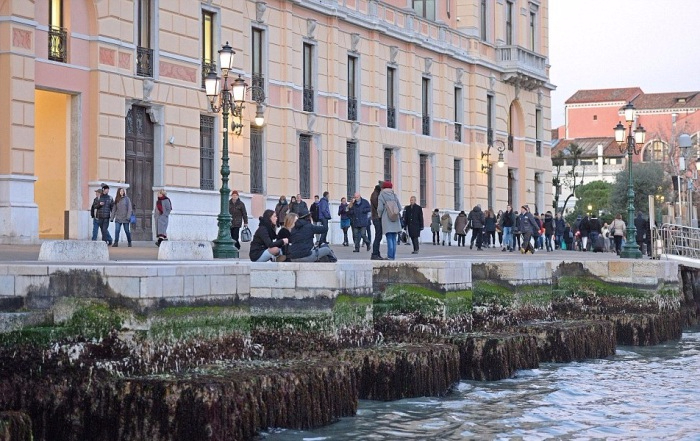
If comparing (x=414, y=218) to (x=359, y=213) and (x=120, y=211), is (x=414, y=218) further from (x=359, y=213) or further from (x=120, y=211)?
(x=120, y=211)

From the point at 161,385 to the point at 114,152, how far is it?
55.7 feet

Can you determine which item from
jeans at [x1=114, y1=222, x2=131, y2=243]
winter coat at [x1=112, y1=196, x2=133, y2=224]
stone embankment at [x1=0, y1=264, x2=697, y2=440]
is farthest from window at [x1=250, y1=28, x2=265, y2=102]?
stone embankment at [x1=0, y1=264, x2=697, y2=440]

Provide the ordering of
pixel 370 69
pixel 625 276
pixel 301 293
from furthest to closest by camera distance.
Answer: pixel 370 69 → pixel 625 276 → pixel 301 293

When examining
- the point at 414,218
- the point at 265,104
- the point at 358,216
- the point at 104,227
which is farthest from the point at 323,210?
the point at 104,227

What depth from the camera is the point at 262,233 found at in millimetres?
20031

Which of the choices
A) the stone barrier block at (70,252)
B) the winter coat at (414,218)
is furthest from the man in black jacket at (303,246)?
the winter coat at (414,218)

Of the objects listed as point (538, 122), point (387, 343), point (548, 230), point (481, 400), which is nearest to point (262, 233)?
point (387, 343)

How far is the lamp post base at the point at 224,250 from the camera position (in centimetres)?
2292

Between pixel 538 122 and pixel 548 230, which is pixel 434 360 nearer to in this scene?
pixel 548 230

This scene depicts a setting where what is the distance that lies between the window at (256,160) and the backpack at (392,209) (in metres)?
11.4

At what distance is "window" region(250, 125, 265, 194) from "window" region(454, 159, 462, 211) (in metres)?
13.3

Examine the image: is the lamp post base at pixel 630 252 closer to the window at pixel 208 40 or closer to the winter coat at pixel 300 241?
the window at pixel 208 40

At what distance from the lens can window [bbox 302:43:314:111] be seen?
3756 cm

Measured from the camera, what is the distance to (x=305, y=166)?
37.6 meters
